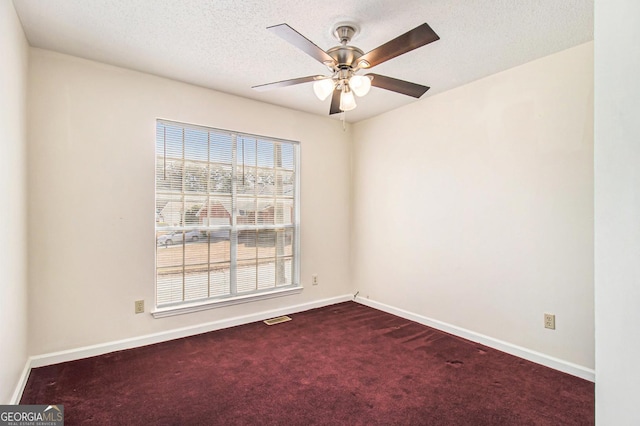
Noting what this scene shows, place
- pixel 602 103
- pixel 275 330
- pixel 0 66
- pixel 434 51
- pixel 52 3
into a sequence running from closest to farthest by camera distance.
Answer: pixel 602 103, pixel 0 66, pixel 52 3, pixel 434 51, pixel 275 330

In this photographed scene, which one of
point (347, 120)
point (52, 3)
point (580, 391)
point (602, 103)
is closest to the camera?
point (602, 103)

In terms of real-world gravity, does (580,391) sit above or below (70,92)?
below

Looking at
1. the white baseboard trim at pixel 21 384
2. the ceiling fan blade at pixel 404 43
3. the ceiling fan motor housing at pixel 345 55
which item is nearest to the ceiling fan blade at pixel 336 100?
the ceiling fan motor housing at pixel 345 55

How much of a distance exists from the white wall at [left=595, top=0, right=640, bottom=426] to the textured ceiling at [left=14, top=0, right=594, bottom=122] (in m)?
1.42

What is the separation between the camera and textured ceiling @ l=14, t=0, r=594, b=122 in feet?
6.63

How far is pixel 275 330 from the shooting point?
342 cm

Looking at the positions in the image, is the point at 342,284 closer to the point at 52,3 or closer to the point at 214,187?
the point at 214,187

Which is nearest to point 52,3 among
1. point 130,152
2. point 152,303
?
point 130,152

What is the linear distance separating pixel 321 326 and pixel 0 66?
127 inches

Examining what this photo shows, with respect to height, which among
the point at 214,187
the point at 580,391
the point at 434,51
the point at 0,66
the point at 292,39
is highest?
the point at 434,51

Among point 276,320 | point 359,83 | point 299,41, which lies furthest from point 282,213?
point 299,41

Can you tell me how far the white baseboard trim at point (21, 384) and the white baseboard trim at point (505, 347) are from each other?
134 inches

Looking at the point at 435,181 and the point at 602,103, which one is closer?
the point at 602,103

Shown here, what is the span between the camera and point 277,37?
2.34m
